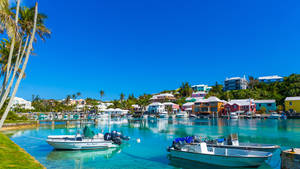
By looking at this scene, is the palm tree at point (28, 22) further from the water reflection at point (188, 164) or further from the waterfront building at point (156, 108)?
the waterfront building at point (156, 108)

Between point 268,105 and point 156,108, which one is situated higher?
point 268,105

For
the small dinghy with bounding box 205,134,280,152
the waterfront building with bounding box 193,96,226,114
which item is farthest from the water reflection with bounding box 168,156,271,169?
the waterfront building with bounding box 193,96,226,114

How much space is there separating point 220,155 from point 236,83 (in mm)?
126435

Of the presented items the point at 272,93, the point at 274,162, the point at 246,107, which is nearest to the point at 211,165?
the point at 274,162

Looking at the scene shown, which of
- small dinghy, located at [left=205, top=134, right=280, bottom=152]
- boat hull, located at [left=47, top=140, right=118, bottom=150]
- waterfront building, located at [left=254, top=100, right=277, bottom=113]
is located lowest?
boat hull, located at [left=47, top=140, right=118, bottom=150]

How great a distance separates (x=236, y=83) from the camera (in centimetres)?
13138

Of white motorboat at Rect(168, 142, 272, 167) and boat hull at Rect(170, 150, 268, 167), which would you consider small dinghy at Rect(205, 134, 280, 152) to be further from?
boat hull at Rect(170, 150, 268, 167)

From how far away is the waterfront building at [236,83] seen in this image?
130075 millimetres

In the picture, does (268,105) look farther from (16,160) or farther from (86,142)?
(16,160)

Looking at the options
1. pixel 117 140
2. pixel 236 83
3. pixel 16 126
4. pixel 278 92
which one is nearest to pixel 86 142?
pixel 117 140

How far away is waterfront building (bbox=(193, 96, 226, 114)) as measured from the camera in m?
86.8

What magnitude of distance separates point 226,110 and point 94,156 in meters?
76.8

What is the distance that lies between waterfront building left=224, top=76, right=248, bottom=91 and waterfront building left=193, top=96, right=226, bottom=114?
48.1 m

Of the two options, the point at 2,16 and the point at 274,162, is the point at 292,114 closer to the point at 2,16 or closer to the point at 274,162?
the point at 274,162
